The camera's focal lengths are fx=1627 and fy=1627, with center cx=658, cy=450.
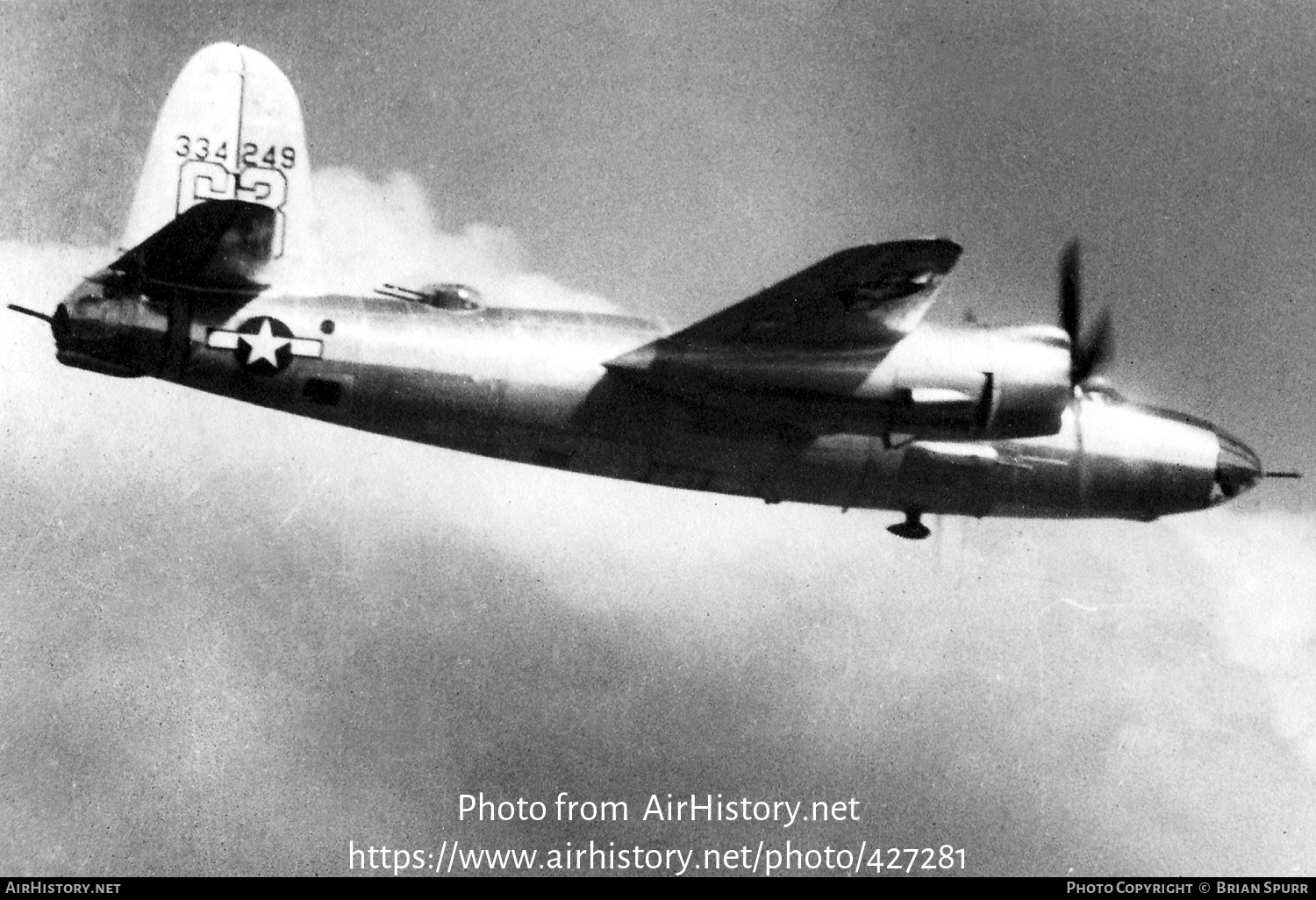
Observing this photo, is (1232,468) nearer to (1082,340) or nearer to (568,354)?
(1082,340)

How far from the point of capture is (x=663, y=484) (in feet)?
64.5

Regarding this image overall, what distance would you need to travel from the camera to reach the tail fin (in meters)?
19.1

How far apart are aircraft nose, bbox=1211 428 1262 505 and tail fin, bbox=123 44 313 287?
485 inches

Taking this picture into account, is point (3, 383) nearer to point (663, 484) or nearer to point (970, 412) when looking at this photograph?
point (663, 484)

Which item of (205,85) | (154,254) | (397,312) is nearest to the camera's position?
(154,254)

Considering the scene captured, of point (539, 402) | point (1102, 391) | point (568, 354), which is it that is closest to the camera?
point (539, 402)

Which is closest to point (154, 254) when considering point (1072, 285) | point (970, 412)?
point (970, 412)

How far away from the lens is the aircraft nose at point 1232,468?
21953mm

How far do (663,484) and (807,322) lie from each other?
2.84 m

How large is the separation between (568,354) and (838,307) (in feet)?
10.2

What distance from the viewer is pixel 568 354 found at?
60.6 feet

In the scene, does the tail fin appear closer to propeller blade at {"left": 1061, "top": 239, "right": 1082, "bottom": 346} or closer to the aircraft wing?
the aircraft wing

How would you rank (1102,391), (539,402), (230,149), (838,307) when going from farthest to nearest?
(1102,391), (230,149), (539,402), (838,307)

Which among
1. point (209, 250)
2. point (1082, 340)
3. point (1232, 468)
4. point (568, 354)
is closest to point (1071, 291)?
point (1082, 340)
